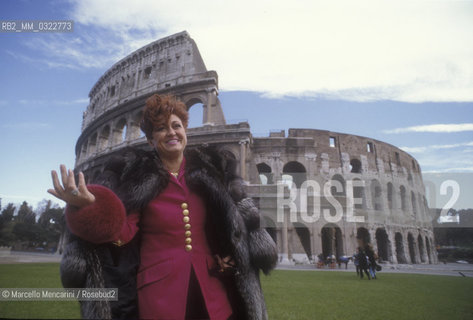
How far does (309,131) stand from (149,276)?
2161cm

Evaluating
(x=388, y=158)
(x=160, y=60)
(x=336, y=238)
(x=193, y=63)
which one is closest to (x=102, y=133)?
(x=160, y=60)

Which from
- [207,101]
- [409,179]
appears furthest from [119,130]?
[409,179]

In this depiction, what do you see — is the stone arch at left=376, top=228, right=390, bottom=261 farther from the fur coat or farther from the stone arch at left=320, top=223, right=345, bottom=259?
the fur coat

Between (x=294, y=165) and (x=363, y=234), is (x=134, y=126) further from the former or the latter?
(x=363, y=234)

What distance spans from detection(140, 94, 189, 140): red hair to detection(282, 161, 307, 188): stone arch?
19117 millimetres

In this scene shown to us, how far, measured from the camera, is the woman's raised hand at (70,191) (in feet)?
3.71

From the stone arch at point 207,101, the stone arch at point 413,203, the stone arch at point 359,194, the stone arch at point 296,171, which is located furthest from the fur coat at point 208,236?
the stone arch at point 413,203

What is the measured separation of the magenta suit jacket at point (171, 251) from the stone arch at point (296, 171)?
19142 millimetres

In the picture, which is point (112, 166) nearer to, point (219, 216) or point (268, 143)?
point (219, 216)

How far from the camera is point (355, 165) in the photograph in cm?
2359

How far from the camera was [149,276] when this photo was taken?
149cm

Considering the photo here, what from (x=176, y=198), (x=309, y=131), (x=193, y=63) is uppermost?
(x=193, y=63)

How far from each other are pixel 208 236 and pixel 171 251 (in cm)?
31

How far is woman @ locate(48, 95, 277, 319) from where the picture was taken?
1.39m
